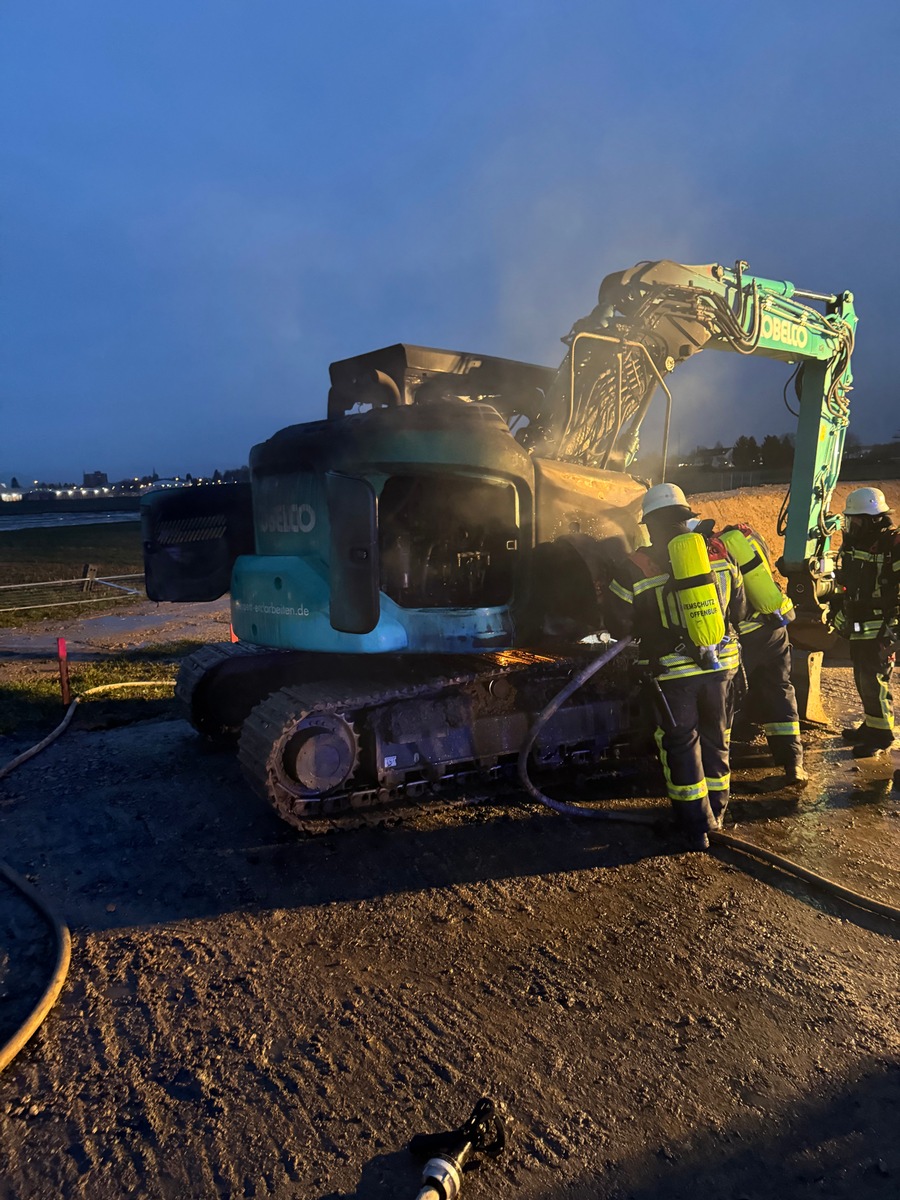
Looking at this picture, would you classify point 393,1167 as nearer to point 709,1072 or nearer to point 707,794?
point 709,1072

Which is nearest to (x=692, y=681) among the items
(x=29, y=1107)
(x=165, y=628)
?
(x=29, y=1107)

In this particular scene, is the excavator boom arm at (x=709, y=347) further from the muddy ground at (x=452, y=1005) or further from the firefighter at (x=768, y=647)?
the muddy ground at (x=452, y=1005)

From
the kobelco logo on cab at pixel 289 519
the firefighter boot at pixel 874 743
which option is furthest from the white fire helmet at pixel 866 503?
the kobelco logo on cab at pixel 289 519

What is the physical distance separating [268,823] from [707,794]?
Answer: 287 centimetres

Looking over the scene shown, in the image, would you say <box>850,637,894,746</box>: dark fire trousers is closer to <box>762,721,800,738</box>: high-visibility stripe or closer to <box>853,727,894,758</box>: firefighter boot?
<box>853,727,894,758</box>: firefighter boot

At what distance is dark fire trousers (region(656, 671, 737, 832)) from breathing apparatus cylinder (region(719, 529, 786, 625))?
78 cm

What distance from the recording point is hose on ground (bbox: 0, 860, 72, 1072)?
3184mm

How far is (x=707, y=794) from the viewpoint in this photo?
502cm

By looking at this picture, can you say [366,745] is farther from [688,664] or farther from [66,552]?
[66,552]

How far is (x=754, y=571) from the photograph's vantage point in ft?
18.5

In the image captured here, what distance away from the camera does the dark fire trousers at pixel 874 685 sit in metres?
6.39

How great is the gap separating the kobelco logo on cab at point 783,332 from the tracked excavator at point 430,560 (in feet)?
1.43

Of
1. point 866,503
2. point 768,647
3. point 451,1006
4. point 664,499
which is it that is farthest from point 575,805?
point 866,503

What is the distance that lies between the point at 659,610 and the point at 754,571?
40.0 inches
